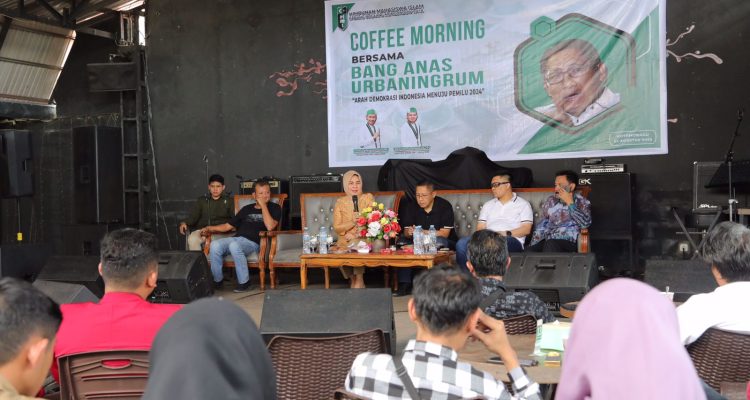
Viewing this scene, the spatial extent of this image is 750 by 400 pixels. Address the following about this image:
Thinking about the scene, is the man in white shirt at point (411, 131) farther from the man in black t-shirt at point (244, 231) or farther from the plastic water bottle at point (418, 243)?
Answer: the plastic water bottle at point (418, 243)

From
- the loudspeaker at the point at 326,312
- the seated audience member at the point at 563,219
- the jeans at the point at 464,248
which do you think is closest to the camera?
the loudspeaker at the point at 326,312

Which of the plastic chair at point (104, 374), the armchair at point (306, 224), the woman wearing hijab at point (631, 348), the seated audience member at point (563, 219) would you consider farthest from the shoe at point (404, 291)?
the woman wearing hijab at point (631, 348)

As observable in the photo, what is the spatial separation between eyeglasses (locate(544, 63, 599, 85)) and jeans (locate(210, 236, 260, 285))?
3.35 metres

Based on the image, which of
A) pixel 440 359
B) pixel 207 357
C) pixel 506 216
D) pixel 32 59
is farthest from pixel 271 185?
pixel 207 357

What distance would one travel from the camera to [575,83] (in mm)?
7926

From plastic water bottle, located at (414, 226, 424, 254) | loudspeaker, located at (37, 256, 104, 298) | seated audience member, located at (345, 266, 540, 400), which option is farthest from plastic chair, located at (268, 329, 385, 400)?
loudspeaker, located at (37, 256, 104, 298)

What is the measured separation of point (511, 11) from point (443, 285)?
669 centimetres

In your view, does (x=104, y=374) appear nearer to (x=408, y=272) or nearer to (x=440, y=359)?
(x=440, y=359)

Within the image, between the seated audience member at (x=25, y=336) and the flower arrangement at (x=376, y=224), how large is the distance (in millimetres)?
5161

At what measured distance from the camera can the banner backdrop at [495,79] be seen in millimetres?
7691

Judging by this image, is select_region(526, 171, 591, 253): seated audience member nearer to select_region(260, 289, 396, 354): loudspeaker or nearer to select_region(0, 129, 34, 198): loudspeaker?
select_region(260, 289, 396, 354): loudspeaker

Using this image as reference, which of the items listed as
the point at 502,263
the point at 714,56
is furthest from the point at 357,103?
the point at 502,263

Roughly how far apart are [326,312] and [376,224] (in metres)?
3.18

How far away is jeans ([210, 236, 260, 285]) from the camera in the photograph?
25.9 feet
